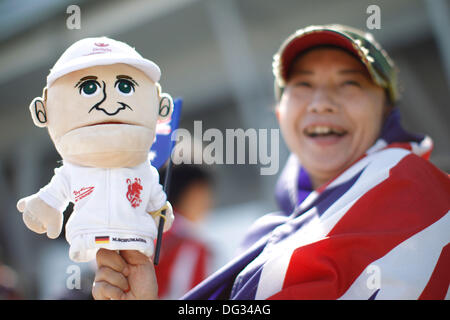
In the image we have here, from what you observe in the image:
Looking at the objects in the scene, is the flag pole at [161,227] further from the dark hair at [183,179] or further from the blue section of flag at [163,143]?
the dark hair at [183,179]

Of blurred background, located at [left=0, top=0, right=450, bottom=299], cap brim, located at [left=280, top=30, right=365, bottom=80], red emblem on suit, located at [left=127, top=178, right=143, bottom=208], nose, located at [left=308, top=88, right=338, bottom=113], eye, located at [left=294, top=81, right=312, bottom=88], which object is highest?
blurred background, located at [left=0, top=0, right=450, bottom=299]

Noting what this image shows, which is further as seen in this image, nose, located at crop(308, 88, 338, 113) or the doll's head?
nose, located at crop(308, 88, 338, 113)

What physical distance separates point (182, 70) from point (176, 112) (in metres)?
3.32

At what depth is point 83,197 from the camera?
0.84 m

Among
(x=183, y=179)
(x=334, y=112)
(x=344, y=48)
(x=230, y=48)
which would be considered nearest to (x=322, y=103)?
(x=334, y=112)

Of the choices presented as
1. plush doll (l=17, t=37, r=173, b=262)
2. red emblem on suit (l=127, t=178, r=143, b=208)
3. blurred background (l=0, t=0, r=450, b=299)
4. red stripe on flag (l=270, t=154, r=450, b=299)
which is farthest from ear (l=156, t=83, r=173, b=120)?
blurred background (l=0, t=0, r=450, b=299)

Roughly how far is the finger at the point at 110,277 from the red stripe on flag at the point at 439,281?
543 millimetres

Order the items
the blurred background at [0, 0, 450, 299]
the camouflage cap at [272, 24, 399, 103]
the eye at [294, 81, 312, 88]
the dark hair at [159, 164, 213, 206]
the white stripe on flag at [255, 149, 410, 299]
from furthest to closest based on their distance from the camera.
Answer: the blurred background at [0, 0, 450, 299]
the dark hair at [159, 164, 213, 206]
the eye at [294, 81, 312, 88]
the camouflage cap at [272, 24, 399, 103]
the white stripe on flag at [255, 149, 410, 299]

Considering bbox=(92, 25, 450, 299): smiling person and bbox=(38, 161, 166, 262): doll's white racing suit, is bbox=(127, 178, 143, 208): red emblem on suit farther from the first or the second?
bbox=(92, 25, 450, 299): smiling person

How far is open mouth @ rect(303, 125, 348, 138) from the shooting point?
52.9 inches

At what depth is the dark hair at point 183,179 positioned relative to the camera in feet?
7.27

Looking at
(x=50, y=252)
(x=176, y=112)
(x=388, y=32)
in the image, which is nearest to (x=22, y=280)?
(x=50, y=252)

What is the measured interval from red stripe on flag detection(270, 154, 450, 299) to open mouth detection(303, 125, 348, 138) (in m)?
0.32

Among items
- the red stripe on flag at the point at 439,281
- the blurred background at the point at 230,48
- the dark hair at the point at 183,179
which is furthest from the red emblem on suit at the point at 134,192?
the blurred background at the point at 230,48
